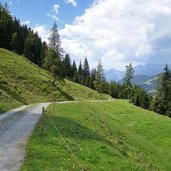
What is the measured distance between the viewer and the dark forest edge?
100 meters

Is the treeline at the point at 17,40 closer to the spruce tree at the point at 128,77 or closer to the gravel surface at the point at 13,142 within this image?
the spruce tree at the point at 128,77

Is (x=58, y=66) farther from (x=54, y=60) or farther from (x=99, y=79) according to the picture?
(x=99, y=79)

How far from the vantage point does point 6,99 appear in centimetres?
5688

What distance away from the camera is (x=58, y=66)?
98.6 m

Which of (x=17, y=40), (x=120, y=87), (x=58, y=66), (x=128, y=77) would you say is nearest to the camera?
(x=58, y=66)

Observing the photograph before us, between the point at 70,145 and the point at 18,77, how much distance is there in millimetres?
67846

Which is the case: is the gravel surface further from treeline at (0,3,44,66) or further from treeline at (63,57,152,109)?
treeline at (0,3,44,66)

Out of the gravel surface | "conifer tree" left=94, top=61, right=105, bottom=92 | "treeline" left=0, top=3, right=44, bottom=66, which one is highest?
"treeline" left=0, top=3, right=44, bottom=66

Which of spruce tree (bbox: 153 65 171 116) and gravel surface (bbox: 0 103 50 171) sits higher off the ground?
spruce tree (bbox: 153 65 171 116)

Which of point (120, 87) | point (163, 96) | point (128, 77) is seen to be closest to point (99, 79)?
point (128, 77)

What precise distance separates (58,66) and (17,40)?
59.1 metres

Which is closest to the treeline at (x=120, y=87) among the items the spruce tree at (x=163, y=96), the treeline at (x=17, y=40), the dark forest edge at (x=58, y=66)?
the dark forest edge at (x=58, y=66)

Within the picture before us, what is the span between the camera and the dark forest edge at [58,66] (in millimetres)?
100188

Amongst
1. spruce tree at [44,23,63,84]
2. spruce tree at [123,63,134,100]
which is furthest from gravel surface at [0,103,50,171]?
spruce tree at [123,63,134,100]
